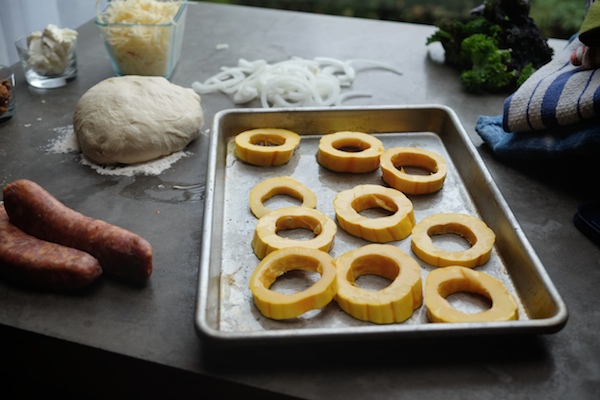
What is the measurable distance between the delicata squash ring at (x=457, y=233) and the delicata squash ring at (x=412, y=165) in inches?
7.2

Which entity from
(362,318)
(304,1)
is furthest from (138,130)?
(304,1)

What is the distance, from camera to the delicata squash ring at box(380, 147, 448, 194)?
1935 millimetres

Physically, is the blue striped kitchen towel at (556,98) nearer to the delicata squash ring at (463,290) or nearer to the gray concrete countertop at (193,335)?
the gray concrete countertop at (193,335)

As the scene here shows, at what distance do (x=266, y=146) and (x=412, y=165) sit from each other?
529 mm

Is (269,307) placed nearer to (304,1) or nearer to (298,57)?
(298,57)

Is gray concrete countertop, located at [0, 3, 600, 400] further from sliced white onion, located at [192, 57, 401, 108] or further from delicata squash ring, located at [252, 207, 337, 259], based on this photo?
sliced white onion, located at [192, 57, 401, 108]

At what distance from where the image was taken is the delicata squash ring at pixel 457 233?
1.63 metres

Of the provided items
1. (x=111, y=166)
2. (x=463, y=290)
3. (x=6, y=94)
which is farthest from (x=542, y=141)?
(x=6, y=94)

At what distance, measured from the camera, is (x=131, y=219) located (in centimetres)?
185

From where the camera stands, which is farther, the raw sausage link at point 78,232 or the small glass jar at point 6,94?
the small glass jar at point 6,94

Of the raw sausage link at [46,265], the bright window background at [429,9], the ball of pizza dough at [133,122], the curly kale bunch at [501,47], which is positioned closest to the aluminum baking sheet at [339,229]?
the ball of pizza dough at [133,122]

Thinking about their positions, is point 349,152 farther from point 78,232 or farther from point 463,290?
point 78,232

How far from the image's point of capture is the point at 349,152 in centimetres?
218

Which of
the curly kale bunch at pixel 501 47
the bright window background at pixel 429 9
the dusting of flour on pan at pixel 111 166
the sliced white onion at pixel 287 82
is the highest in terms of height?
the curly kale bunch at pixel 501 47
